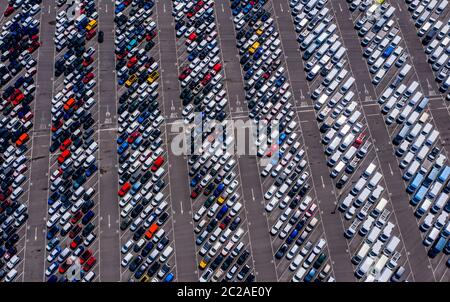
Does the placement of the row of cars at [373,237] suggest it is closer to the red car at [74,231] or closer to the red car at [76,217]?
the red car at [76,217]

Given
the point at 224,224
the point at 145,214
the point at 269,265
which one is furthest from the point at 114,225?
the point at 269,265

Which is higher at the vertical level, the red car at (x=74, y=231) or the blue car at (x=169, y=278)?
the red car at (x=74, y=231)

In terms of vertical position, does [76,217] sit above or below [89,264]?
above

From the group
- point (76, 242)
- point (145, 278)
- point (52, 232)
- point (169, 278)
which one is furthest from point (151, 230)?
point (52, 232)

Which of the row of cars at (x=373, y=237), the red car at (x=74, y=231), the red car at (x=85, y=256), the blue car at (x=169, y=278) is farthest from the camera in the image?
the red car at (x=74, y=231)

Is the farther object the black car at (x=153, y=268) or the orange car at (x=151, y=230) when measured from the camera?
the orange car at (x=151, y=230)

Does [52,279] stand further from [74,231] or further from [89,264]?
[74,231]

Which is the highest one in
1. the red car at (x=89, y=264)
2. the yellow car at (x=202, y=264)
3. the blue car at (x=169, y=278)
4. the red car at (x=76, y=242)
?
the red car at (x=76, y=242)

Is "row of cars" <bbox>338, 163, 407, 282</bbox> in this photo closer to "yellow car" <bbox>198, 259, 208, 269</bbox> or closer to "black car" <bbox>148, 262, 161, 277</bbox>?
"yellow car" <bbox>198, 259, 208, 269</bbox>

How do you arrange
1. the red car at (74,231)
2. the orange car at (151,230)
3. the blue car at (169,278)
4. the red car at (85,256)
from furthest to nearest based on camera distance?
the red car at (74,231) < the orange car at (151,230) < the red car at (85,256) < the blue car at (169,278)

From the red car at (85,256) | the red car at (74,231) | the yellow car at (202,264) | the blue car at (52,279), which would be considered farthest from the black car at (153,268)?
the blue car at (52,279)

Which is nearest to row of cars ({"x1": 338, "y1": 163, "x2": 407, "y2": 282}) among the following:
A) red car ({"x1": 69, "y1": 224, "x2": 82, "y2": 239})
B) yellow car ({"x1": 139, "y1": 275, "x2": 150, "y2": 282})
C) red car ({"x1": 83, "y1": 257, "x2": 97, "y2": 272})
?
yellow car ({"x1": 139, "y1": 275, "x2": 150, "y2": 282})
